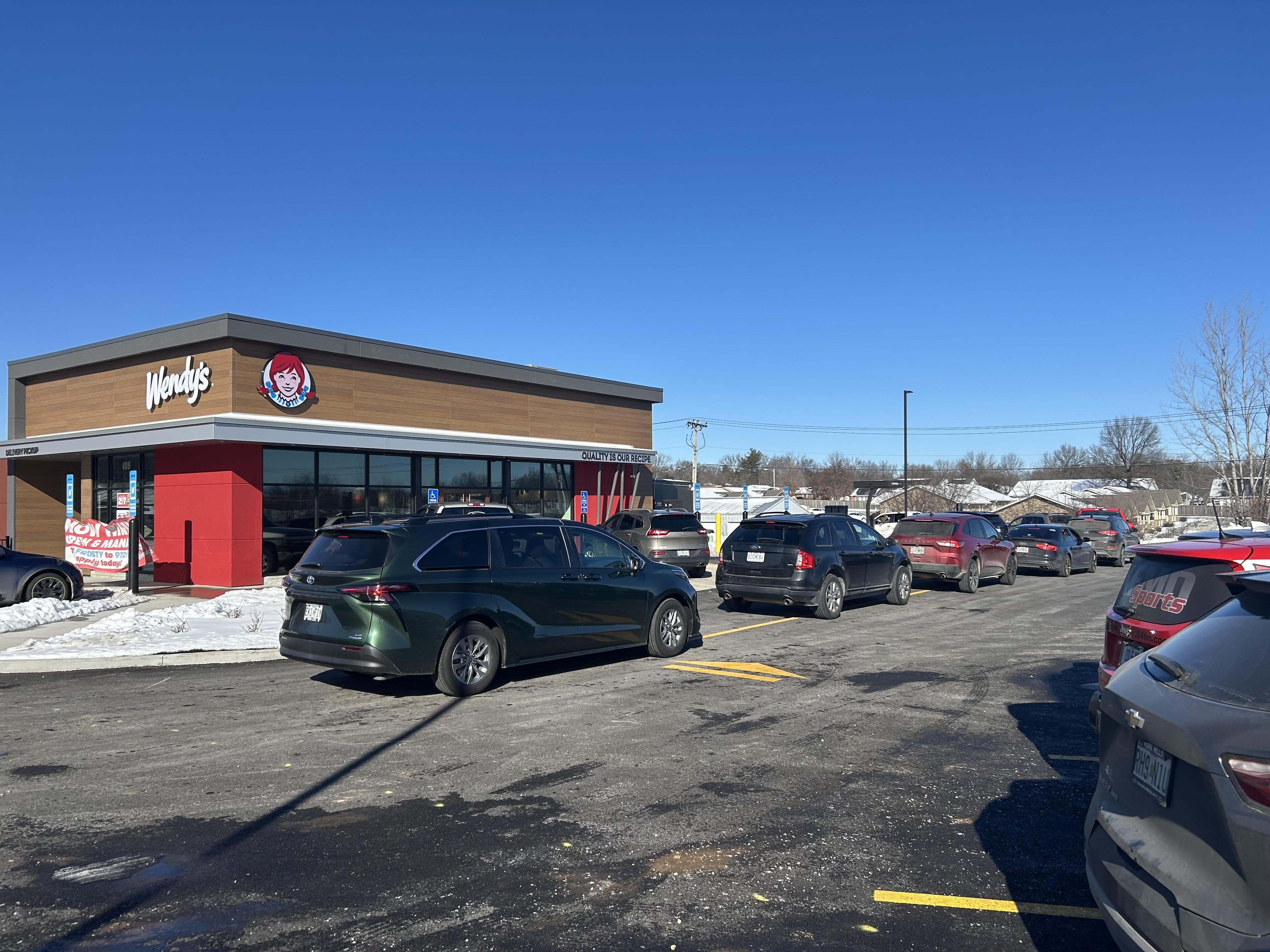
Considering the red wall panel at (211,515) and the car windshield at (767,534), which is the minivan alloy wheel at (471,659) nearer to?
the car windshield at (767,534)

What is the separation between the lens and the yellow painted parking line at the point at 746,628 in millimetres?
13367

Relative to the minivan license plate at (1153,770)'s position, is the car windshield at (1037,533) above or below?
below

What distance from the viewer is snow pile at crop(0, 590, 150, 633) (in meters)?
13.6

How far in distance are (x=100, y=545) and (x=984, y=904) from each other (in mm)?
18407

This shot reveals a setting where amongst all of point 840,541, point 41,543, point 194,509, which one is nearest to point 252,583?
point 194,509

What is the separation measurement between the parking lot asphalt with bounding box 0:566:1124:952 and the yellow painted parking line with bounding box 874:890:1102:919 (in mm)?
23

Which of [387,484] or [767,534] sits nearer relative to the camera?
[767,534]

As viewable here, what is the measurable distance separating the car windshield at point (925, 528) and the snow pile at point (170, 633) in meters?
12.6

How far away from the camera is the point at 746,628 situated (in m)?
14.2

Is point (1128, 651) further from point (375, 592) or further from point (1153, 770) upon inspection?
point (375, 592)

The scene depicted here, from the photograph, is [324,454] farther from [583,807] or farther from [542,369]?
[583,807]

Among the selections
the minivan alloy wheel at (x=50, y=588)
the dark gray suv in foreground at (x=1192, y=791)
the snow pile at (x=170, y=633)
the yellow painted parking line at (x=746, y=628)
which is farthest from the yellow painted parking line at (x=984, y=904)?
the minivan alloy wheel at (x=50, y=588)

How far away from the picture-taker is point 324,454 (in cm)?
2152

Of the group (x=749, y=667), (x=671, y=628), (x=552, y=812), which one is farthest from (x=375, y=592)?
(x=749, y=667)
